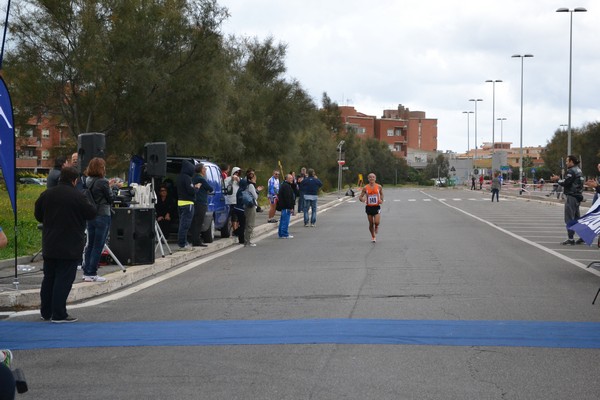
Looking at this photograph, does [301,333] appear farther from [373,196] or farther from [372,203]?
[373,196]

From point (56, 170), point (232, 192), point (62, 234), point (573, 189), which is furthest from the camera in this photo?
point (232, 192)

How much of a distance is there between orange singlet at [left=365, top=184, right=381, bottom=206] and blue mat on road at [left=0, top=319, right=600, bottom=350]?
12.1 m

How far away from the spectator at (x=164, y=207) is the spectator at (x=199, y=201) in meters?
1.22

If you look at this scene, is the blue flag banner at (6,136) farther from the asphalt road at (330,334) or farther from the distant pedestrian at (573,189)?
the distant pedestrian at (573,189)

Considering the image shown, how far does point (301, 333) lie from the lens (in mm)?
9023

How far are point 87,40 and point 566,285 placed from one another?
589 inches

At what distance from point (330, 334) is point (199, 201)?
10.3 meters

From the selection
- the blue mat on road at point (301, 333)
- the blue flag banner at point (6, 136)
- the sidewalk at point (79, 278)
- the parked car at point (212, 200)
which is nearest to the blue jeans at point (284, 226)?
the parked car at point (212, 200)

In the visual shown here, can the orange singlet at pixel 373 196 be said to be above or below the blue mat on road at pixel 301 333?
above

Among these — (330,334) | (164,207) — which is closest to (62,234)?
(330,334)

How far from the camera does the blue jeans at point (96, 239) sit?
1258 cm

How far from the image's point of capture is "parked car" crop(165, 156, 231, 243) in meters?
20.3

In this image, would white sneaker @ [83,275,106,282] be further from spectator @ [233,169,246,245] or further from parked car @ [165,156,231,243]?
spectator @ [233,169,246,245]

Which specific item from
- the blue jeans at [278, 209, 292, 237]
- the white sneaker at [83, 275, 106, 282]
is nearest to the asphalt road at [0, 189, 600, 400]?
the white sneaker at [83, 275, 106, 282]
